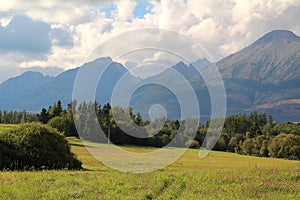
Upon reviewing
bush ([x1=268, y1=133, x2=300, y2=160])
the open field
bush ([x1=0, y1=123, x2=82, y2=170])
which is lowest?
the open field

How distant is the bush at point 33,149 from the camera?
33188 mm

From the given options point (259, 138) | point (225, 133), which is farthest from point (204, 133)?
point (225, 133)

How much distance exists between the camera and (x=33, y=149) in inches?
1339

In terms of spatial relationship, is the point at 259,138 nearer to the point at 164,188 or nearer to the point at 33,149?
the point at 33,149

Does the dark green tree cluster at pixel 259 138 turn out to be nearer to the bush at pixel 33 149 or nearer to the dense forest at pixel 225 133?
the dense forest at pixel 225 133

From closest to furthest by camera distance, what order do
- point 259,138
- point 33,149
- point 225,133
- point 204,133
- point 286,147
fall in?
1. point 33,149
2. point 286,147
3. point 259,138
4. point 204,133
5. point 225,133

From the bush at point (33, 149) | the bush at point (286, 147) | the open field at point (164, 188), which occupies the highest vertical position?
the bush at point (286, 147)

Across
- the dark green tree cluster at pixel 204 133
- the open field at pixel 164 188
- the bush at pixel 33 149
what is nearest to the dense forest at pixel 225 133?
the dark green tree cluster at pixel 204 133

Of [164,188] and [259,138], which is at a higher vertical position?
[259,138]

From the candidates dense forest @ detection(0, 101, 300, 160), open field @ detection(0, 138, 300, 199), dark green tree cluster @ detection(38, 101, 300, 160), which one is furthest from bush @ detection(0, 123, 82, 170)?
dense forest @ detection(0, 101, 300, 160)

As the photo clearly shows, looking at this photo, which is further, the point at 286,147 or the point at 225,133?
the point at 225,133

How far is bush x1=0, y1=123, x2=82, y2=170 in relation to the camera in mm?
33188

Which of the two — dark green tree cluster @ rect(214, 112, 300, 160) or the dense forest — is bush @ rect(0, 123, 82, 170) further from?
dark green tree cluster @ rect(214, 112, 300, 160)

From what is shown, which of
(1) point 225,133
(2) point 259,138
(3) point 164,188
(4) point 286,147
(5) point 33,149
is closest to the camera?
(3) point 164,188
